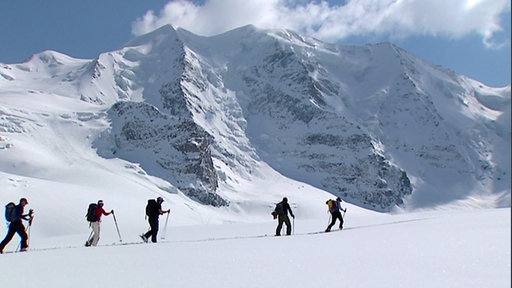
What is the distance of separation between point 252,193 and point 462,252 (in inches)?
6357

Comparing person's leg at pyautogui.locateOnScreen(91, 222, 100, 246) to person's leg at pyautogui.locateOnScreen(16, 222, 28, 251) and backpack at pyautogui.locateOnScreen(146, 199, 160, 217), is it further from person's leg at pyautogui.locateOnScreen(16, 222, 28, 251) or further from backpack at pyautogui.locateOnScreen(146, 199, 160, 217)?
person's leg at pyautogui.locateOnScreen(16, 222, 28, 251)

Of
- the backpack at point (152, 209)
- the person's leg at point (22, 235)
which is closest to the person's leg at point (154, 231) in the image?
the backpack at point (152, 209)

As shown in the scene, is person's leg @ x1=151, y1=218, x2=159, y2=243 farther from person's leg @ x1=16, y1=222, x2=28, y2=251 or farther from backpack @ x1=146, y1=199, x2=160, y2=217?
person's leg @ x1=16, y1=222, x2=28, y2=251

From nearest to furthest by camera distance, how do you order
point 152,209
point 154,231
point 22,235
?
1. point 22,235
2. point 154,231
3. point 152,209

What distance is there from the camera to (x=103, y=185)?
102062mm

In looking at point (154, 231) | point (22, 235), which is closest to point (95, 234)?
point (154, 231)

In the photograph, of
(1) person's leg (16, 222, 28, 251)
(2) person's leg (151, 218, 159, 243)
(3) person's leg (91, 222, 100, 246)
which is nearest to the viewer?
(1) person's leg (16, 222, 28, 251)

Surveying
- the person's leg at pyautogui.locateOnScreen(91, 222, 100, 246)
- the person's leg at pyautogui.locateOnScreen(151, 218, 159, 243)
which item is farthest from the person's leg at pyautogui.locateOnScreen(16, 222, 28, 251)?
the person's leg at pyautogui.locateOnScreen(151, 218, 159, 243)

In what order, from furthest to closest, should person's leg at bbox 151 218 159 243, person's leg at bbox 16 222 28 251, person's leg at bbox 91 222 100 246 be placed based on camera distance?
1. person's leg at bbox 91 222 100 246
2. person's leg at bbox 151 218 159 243
3. person's leg at bbox 16 222 28 251

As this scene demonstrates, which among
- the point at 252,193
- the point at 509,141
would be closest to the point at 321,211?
the point at 252,193

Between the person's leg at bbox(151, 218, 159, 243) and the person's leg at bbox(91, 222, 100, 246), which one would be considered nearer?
the person's leg at bbox(151, 218, 159, 243)

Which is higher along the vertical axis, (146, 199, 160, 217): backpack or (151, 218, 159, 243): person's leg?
(146, 199, 160, 217): backpack

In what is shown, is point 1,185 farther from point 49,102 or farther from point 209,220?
point 49,102

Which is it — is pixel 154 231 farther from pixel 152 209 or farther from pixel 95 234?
pixel 95 234
